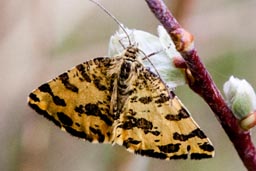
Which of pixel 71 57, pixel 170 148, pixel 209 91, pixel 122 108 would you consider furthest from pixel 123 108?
pixel 71 57

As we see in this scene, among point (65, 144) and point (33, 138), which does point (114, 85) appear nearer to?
point (33, 138)

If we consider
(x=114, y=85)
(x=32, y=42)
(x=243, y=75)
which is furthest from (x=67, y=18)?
(x=114, y=85)

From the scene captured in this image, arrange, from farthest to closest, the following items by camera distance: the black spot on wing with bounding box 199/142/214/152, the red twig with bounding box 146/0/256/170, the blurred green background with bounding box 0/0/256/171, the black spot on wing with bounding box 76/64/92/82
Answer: the blurred green background with bounding box 0/0/256/171 < the black spot on wing with bounding box 76/64/92/82 < the black spot on wing with bounding box 199/142/214/152 < the red twig with bounding box 146/0/256/170

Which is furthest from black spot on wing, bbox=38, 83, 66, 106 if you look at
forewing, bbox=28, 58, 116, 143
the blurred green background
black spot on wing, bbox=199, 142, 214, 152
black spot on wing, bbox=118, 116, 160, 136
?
the blurred green background

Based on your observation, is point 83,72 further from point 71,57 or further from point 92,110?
point 71,57

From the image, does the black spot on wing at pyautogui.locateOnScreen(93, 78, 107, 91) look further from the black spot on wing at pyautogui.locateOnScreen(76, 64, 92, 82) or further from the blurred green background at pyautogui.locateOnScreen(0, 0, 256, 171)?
the blurred green background at pyautogui.locateOnScreen(0, 0, 256, 171)

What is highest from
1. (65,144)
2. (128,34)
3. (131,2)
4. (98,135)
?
(131,2)

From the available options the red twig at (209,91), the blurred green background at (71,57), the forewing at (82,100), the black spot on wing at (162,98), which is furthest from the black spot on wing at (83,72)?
the blurred green background at (71,57)
